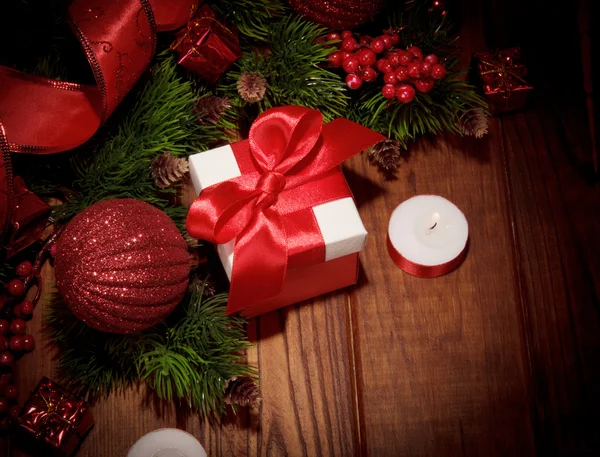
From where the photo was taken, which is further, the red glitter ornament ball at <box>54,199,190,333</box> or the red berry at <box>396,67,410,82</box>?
the red berry at <box>396,67,410,82</box>

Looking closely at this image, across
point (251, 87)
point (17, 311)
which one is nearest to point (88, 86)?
point (251, 87)

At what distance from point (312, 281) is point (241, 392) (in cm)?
19

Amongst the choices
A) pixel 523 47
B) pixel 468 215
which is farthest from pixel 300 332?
pixel 523 47

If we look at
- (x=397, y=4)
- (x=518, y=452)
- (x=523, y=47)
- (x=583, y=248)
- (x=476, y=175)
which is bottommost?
(x=518, y=452)

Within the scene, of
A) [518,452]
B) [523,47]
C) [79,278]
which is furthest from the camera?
[523,47]

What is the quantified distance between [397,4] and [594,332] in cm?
59

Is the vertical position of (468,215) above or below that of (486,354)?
above

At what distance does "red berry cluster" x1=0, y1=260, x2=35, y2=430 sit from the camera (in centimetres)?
83

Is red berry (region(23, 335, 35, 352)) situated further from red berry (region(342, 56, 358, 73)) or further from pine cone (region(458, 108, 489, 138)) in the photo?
pine cone (region(458, 108, 489, 138))

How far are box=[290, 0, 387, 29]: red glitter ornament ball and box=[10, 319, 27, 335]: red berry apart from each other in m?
0.61

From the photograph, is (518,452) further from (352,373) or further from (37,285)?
(37,285)

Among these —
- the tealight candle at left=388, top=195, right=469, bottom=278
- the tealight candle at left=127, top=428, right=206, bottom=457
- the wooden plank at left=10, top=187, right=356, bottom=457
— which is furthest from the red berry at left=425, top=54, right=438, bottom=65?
the tealight candle at left=127, top=428, right=206, bottom=457

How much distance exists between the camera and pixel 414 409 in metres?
0.88

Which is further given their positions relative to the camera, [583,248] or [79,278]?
[583,248]
